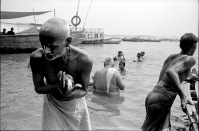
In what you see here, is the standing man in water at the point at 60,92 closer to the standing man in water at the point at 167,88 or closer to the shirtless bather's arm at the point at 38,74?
the shirtless bather's arm at the point at 38,74

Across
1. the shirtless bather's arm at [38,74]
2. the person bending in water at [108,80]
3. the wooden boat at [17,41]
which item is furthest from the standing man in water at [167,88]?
the wooden boat at [17,41]

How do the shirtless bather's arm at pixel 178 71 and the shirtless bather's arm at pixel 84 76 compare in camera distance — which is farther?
the shirtless bather's arm at pixel 178 71

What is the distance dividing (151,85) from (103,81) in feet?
13.6

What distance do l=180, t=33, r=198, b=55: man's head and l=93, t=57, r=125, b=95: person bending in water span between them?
10.7 feet

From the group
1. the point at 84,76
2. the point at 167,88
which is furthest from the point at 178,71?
the point at 84,76

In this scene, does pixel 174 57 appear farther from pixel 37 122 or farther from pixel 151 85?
pixel 151 85

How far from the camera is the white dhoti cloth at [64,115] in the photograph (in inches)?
79.2

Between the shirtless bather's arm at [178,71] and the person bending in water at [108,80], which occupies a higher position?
the shirtless bather's arm at [178,71]

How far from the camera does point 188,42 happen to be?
3240mm

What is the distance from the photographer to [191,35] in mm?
3234

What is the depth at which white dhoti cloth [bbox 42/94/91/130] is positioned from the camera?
201 cm

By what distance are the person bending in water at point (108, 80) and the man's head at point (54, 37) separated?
180 inches

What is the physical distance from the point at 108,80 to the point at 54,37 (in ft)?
16.1

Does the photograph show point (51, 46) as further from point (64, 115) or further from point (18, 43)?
point (18, 43)
